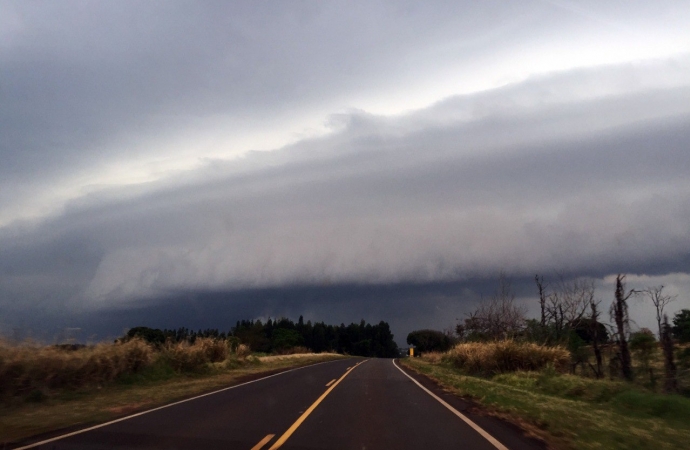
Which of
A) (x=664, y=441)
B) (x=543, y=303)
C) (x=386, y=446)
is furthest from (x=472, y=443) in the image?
(x=543, y=303)

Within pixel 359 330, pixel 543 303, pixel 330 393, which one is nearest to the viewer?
pixel 330 393

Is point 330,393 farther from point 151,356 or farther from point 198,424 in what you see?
point 151,356

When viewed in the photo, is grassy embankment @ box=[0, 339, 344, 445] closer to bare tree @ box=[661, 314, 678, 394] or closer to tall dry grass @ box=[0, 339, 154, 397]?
tall dry grass @ box=[0, 339, 154, 397]

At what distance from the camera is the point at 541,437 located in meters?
11.6

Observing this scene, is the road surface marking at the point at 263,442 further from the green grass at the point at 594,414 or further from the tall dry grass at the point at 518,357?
the tall dry grass at the point at 518,357

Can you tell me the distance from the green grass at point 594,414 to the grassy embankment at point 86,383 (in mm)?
9881

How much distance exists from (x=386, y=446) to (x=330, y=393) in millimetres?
10276

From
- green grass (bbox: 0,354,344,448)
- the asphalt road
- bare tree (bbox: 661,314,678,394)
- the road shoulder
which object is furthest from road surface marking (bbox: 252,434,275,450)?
bare tree (bbox: 661,314,678,394)

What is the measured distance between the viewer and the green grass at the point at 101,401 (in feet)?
43.3

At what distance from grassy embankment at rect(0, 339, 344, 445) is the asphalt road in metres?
1.64

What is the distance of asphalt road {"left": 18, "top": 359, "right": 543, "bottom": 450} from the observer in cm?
1063

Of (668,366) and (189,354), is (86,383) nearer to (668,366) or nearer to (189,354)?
(189,354)

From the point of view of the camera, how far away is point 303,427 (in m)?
12.6

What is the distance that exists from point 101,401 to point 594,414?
1393 centimetres
